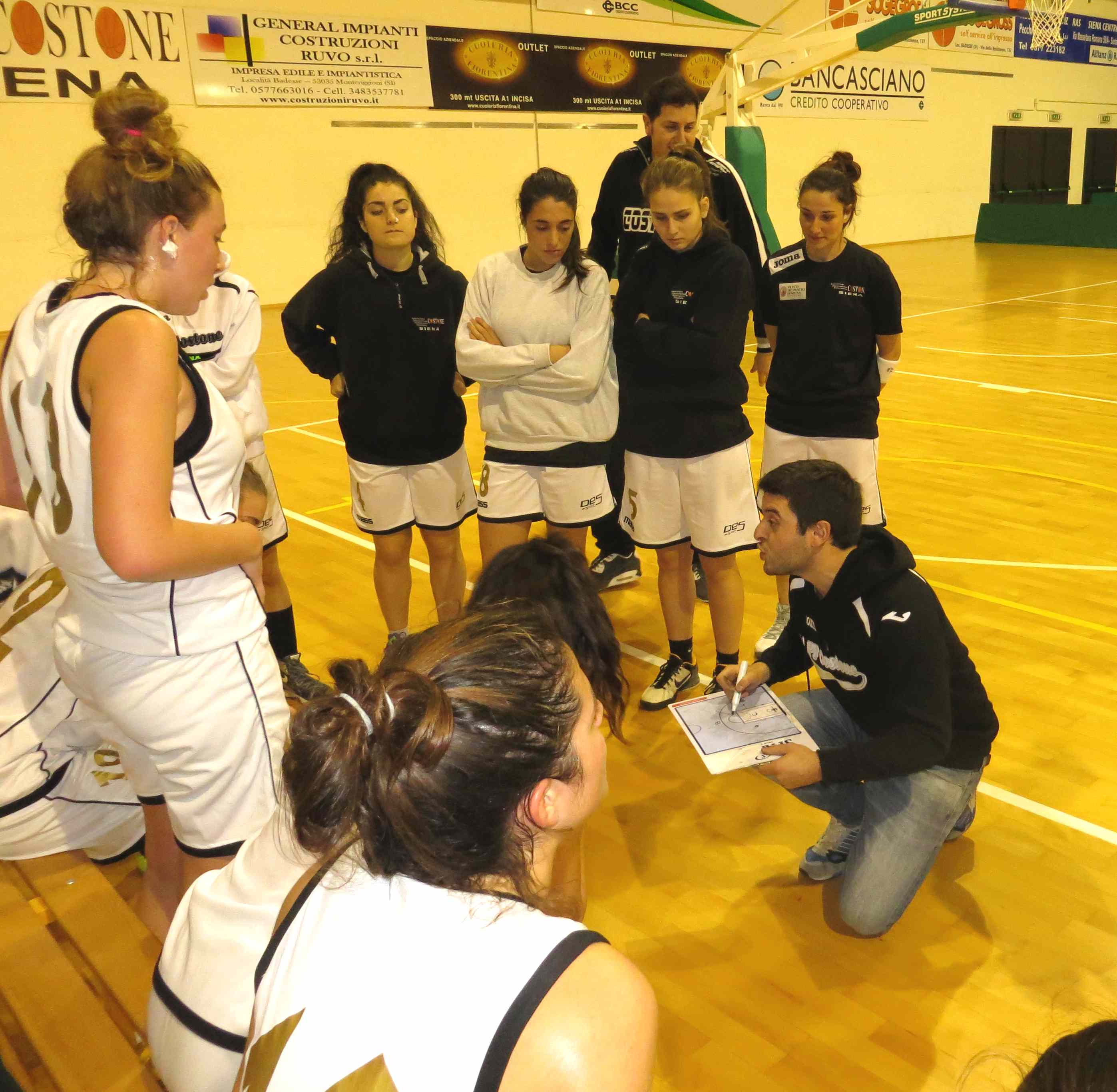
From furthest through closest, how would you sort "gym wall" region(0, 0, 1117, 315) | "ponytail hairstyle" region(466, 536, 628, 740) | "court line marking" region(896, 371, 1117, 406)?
"gym wall" region(0, 0, 1117, 315) < "court line marking" region(896, 371, 1117, 406) < "ponytail hairstyle" region(466, 536, 628, 740)

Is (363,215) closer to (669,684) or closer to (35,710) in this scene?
(669,684)

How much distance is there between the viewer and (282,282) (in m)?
12.9

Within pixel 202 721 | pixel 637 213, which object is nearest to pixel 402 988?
pixel 202 721

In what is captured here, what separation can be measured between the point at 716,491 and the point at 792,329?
0.75m

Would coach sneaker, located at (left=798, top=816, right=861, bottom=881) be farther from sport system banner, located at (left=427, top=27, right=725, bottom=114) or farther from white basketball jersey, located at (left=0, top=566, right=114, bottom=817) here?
sport system banner, located at (left=427, top=27, right=725, bottom=114)

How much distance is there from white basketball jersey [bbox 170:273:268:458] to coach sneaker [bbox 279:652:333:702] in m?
0.92

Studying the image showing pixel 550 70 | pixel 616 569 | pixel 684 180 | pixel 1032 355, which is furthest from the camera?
pixel 550 70

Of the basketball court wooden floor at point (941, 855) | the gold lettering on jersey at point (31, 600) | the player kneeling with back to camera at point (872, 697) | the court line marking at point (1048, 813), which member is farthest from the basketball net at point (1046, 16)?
the gold lettering on jersey at point (31, 600)

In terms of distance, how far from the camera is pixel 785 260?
3762 millimetres

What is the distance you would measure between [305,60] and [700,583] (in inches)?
416

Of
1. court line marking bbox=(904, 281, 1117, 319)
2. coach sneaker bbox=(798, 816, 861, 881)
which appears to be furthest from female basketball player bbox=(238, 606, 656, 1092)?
court line marking bbox=(904, 281, 1117, 319)

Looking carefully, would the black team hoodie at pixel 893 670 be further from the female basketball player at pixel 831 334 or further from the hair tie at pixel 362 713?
the hair tie at pixel 362 713

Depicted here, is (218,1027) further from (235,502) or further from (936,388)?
(936,388)

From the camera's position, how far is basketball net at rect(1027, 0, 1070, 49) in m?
11.2
